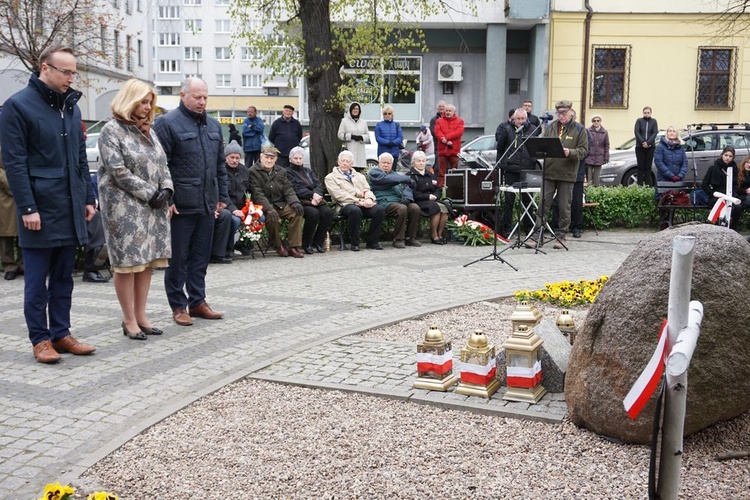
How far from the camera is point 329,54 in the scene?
1488 centimetres

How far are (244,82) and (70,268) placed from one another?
84.6 metres

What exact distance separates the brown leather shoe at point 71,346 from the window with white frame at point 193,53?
8518 centimetres

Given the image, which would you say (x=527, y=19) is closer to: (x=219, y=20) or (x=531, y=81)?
(x=531, y=81)

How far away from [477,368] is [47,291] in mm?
3291

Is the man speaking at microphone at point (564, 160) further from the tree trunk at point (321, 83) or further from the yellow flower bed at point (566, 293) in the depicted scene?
the tree trunk at point (321, 83)

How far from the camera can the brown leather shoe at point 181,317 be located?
24.0 ft

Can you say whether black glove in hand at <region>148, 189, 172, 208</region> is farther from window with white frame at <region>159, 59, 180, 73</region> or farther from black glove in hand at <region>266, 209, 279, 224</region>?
window with white frame at <region>159, 59, 180, 73</region>

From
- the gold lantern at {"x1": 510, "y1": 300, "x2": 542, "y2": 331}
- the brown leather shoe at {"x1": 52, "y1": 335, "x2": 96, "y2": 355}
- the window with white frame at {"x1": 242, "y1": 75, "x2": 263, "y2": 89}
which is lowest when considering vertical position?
the brown leather shoe at {"x1": 52, "y1": 335, "x2": 96, "y2": 355}

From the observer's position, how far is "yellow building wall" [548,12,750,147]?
27094 mm

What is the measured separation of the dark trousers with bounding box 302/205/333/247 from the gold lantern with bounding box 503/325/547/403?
7504 millimetres

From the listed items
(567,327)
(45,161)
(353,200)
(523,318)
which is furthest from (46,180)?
(353,200)

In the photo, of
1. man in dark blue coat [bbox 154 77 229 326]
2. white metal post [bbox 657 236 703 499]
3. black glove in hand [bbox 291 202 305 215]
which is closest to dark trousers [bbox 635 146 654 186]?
black glove in hand [bbox 291 202 305 215]

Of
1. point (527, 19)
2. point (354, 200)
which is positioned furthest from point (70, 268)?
point (527, 19)

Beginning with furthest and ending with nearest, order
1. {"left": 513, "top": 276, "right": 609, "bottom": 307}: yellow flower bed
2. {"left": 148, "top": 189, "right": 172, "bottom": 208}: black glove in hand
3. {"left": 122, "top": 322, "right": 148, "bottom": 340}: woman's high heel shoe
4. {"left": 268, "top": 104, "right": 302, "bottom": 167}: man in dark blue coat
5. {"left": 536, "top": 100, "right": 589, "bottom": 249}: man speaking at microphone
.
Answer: {"left": 268, "top": 104, "right": 302, "bottom": 167}: man in dark blue coat
{"left": 536, "top": 100, "right": 589, "bottom": 249}: man speaking at microphone
{"left": 513, "top": 276, "right": 609, "bottom": 307}: yellow flower bed
{"left": 122, "top": 322, "right": 148, "bottom": 340}: woman's high heel shoe
{"left": 148, "top": 189, "right": 172, "bottom": 208}: black glove in hand
